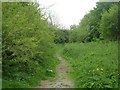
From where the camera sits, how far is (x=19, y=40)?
12570 mm

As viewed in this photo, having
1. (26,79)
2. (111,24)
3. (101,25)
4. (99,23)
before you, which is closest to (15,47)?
(26,79)

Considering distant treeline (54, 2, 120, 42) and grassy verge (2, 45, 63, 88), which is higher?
distant treeline (54, 2, 120, 42)

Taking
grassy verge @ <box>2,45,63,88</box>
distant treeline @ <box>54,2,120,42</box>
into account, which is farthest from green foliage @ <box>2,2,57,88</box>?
distant treeline @ <box>54,2,120,42</box>

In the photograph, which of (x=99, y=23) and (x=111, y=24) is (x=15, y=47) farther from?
(x=99, y=23)

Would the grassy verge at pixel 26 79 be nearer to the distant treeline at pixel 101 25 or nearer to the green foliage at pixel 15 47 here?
the green foliage at pixel 15 47

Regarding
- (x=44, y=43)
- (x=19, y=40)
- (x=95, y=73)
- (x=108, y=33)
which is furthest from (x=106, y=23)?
(x=19, y=40)

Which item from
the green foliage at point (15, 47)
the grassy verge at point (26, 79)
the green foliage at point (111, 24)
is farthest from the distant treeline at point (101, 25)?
the green foliage at point (15, 47)

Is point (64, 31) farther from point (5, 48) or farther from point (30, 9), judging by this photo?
point (5, 48)

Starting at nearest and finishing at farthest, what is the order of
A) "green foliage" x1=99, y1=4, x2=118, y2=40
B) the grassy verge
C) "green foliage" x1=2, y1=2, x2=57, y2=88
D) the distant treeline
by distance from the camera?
"green foliage" x1=2, y1=2, x2=57, y2=88
the grassy verge
"green foliage" x1=99, y1=4, x2=118, y2=40
the distant treeline

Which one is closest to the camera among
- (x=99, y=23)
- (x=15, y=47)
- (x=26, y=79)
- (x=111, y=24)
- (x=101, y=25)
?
(x=15, y=47)

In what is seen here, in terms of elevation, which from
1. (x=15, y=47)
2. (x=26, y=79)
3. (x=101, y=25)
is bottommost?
(x=26, y=79)

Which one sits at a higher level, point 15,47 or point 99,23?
point 99,23

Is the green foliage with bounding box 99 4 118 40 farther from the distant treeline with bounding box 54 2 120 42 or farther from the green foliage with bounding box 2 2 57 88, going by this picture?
the green foliage with bounding box 2 2 57 88

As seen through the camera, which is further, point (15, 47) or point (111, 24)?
point (111, 24)
